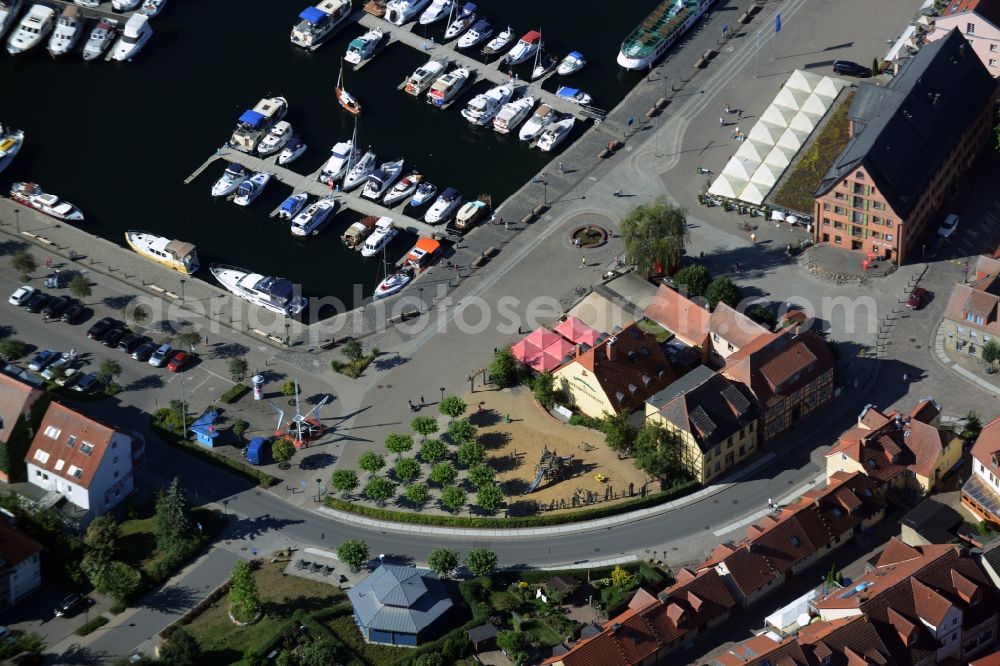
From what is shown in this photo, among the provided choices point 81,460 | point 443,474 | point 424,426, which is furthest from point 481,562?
point 81,460

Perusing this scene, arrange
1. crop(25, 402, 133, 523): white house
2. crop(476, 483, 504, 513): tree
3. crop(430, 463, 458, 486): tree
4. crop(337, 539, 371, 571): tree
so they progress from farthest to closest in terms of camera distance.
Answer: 1. crop(430, 463, 458, 486): tree
2. crop(25, 402, 133, 523): white house
3. crop(476, 483, 504, 513): tree
4. crop(337, 539, 371, 571): tree

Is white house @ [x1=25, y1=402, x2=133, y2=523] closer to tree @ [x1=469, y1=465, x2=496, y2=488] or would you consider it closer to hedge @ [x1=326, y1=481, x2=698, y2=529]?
hedge @ [x1=326, y1=481, x2=698, y2=529]

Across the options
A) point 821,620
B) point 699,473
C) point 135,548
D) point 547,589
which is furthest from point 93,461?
point 821,620

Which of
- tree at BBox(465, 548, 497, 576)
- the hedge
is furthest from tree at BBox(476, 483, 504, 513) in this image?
tree at BBox(465, 548, 497, 576)

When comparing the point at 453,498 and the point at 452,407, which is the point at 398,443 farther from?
the point at 453,498

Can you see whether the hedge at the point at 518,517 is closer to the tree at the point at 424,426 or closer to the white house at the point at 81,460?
the tree at the point at 424,426

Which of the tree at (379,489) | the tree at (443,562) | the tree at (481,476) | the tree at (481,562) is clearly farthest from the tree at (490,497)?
the tree at (379,489)
